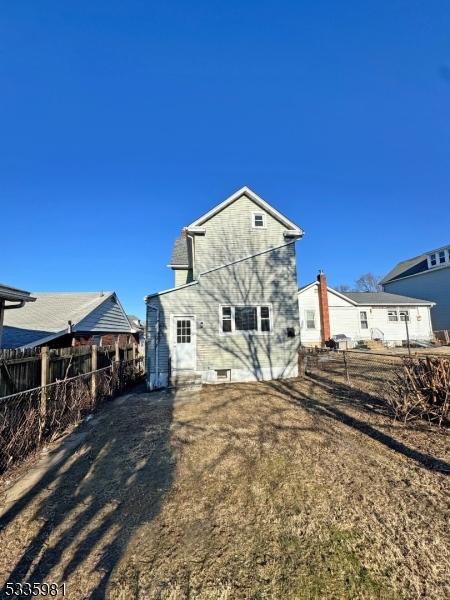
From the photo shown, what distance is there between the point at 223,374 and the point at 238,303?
9.89 feet

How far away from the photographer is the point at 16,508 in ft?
13.2

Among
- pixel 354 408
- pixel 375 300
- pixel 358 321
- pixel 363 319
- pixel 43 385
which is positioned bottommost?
pixel 354 408

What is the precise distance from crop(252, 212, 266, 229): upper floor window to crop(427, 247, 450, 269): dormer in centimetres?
2241

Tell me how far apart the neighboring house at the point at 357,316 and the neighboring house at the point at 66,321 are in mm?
13317

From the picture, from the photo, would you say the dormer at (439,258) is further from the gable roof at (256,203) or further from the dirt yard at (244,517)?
the dirt yard at (244,517)

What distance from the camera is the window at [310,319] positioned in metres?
22.7

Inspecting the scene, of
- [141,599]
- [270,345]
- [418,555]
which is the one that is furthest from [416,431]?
[270,345]

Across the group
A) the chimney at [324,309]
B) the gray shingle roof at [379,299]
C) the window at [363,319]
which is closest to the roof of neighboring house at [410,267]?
the gray shingle roof at [379,299]

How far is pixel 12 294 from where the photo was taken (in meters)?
7.84

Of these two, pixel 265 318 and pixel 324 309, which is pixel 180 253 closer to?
pixel 265 318

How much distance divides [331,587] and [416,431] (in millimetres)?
4568

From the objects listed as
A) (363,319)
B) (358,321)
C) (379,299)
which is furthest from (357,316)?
(379,299)

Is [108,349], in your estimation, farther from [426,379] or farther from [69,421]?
[426,379]

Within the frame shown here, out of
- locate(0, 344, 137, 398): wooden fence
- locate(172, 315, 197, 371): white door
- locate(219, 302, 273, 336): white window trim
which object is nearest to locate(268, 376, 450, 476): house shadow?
locate(219, 302, 273, 336): white window trim
